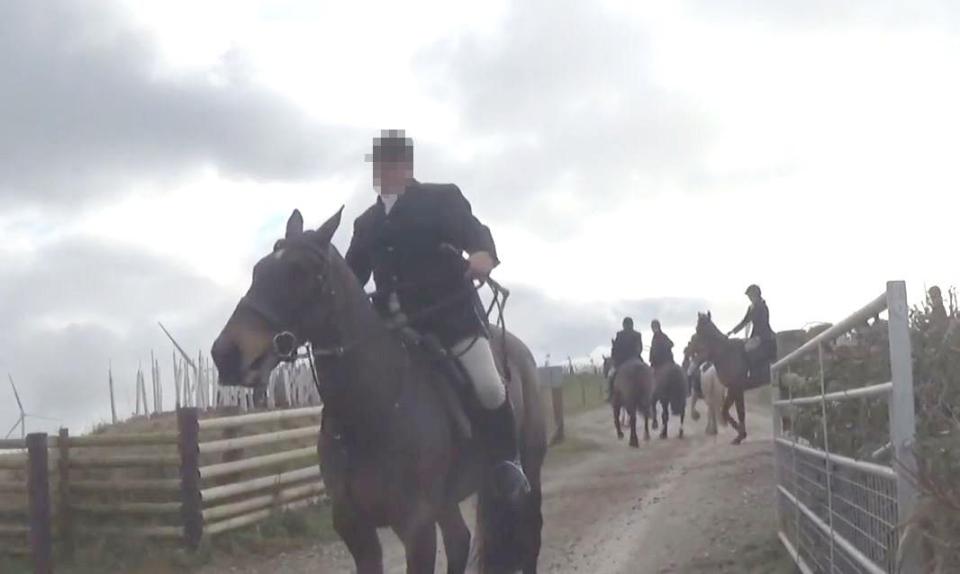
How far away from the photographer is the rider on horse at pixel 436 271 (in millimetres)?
6266

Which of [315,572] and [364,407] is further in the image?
[315,572]

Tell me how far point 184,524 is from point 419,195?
246 inches

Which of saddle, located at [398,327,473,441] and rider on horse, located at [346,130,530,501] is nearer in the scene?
saddle, located at [398,327,473,441]

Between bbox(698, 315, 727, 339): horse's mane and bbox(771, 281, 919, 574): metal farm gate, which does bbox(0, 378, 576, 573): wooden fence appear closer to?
bbox(771, 281, 919, 574): metal farm gate

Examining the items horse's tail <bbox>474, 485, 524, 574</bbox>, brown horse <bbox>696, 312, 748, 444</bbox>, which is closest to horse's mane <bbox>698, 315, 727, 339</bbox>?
brown horse <bbox>696, 312, 748, 444</bbox>

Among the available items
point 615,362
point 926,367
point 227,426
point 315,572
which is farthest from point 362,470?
point 615,362

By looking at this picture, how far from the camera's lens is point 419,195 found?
20.8 ft

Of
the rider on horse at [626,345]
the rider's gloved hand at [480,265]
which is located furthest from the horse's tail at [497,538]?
the rider on horse at [626,345]

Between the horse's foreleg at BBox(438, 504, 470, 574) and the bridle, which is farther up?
the bridle

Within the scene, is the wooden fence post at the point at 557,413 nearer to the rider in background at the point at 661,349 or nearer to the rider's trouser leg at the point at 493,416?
the rider in background at the point at 661,349

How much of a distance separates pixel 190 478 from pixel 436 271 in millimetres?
6028

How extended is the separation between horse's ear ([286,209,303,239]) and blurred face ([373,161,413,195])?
726mm

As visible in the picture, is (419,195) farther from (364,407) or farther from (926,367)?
(926,367)

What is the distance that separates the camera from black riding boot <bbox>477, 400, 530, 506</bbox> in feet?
20.8
